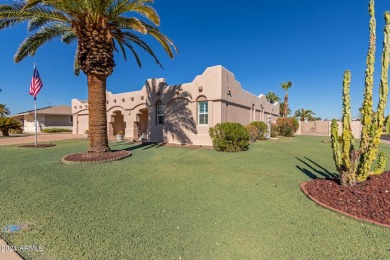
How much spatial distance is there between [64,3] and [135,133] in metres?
→ 12.5

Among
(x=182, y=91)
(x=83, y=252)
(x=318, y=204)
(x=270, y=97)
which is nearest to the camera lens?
(x=83, y=252)

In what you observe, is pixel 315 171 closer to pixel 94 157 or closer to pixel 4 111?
pixel 94 157

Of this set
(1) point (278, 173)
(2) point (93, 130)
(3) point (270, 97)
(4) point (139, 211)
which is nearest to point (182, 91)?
(2) point (93, 130)

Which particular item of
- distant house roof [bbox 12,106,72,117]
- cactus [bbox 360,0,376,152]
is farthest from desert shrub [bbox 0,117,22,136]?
cactus [bbox 360,0,376,152]

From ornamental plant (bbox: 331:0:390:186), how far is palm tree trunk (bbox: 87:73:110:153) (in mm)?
9451

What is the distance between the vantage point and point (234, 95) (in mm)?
15023

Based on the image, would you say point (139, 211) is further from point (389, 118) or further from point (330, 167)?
point (330, 167)

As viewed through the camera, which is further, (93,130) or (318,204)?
(93,130)

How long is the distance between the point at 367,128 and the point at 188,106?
35.7 feet

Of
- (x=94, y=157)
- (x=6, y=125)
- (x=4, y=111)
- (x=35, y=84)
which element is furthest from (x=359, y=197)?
(x=4, y=111)

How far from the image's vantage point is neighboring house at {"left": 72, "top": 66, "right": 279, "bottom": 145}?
43.0ft

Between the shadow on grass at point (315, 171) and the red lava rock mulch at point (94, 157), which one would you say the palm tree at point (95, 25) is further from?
the shadow on grass at point (315, 171)

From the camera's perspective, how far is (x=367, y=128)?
4664 millimetres

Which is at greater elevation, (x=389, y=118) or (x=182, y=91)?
(x=182, y=91)
